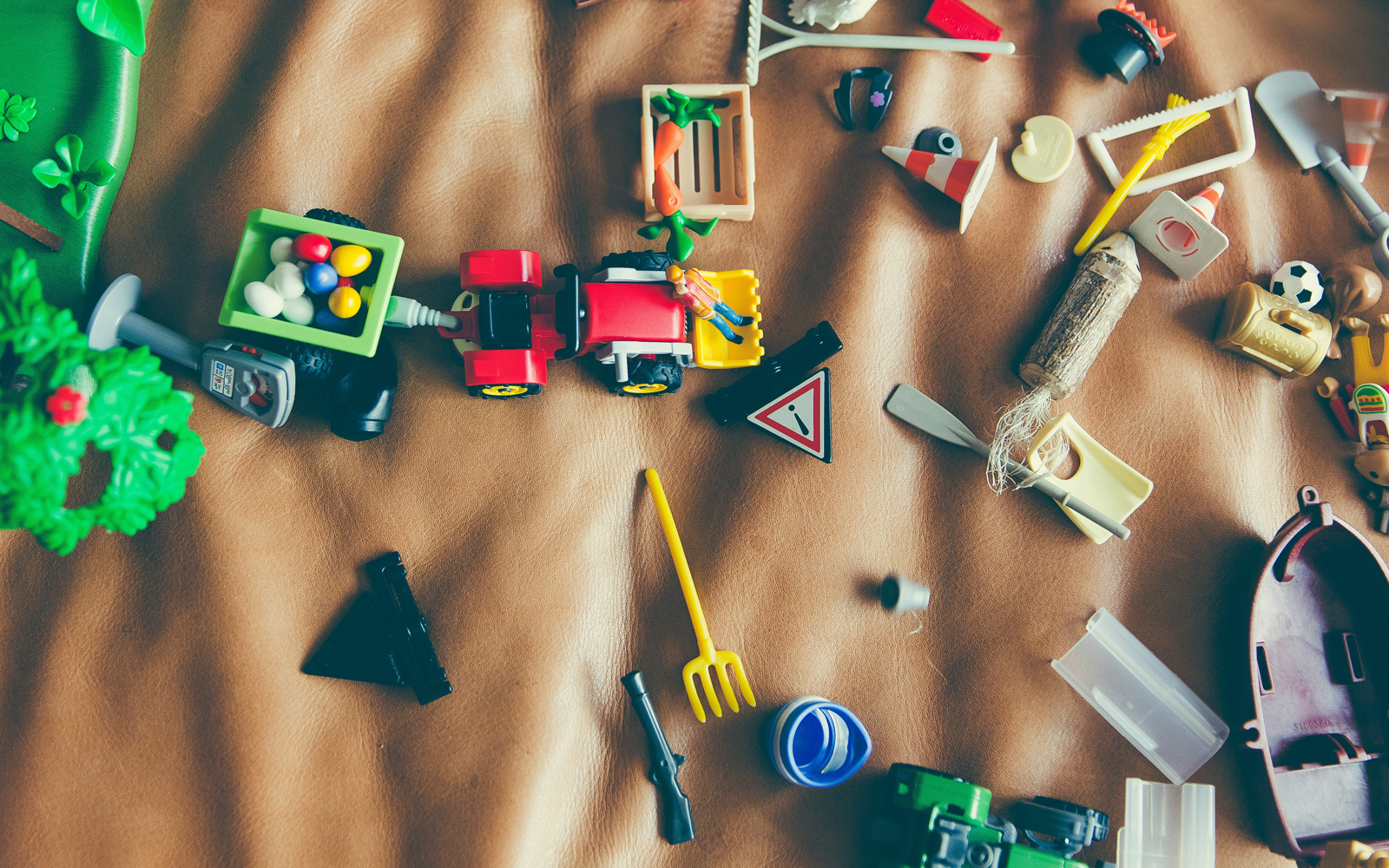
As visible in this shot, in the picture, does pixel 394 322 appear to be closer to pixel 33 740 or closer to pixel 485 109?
pixel 485 109

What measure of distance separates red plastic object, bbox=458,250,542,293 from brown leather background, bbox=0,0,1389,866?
12cm

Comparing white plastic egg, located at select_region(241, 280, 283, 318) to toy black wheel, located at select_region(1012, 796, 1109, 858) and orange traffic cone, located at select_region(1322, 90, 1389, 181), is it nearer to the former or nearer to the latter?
toy black wheel, located at select_region(1012, 796, 1109, 858)

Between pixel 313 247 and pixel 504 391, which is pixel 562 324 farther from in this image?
pixel 313 247

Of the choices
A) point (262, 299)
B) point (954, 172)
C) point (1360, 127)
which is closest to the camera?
point (262, 299)

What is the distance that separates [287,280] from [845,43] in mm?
926

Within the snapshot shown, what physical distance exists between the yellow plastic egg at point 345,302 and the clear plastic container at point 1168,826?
1.30 meters

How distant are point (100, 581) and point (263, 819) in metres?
0.42

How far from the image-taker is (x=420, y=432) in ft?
3.67

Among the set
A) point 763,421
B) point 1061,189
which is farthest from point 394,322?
point 1061,189

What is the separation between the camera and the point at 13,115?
3.45 feet

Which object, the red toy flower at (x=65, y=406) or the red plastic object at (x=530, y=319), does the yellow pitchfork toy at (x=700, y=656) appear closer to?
the red plastic object at (x=530, y=319)

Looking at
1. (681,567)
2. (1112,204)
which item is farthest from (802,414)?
(1112,204)

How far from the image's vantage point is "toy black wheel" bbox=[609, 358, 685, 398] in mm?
1073

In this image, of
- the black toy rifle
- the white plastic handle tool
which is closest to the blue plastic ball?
the black toy rifle
